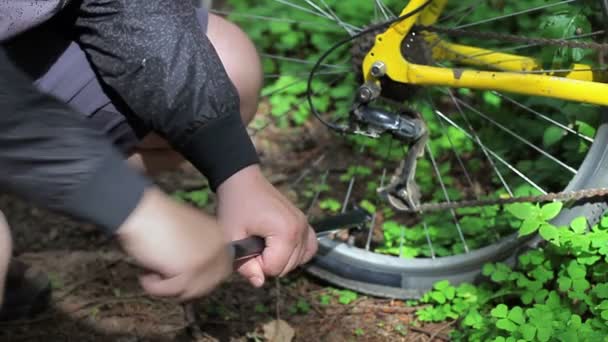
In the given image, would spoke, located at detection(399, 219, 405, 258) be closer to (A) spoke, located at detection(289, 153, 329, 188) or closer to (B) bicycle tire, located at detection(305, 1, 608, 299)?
(B) bicycle tire, located at detection(305, 1, 608, 299)

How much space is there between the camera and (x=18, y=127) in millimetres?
1117

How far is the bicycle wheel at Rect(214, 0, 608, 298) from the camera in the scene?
75.7 inches

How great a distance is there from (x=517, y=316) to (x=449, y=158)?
2.61 ft

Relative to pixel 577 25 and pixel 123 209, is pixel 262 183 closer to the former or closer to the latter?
pixel 123 209

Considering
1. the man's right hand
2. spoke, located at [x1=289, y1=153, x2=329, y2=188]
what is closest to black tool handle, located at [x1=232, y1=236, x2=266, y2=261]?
the man's right hand

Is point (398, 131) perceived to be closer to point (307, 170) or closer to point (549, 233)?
point (549, 233)

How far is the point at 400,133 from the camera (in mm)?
1941

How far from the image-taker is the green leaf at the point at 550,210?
5.93 ft

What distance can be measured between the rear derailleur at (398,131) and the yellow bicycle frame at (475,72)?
0.06 m

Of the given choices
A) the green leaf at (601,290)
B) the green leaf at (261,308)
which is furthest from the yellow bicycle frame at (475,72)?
the green leaf at (261,308)

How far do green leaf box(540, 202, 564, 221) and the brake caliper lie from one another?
29cm

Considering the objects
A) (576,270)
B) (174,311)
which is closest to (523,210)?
(576,270)

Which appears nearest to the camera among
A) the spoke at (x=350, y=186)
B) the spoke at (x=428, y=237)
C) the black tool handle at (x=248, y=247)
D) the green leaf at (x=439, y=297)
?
the black tool handle at (x=248, y=247)

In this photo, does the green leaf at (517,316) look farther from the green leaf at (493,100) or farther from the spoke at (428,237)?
the green leaf at (493,100)
